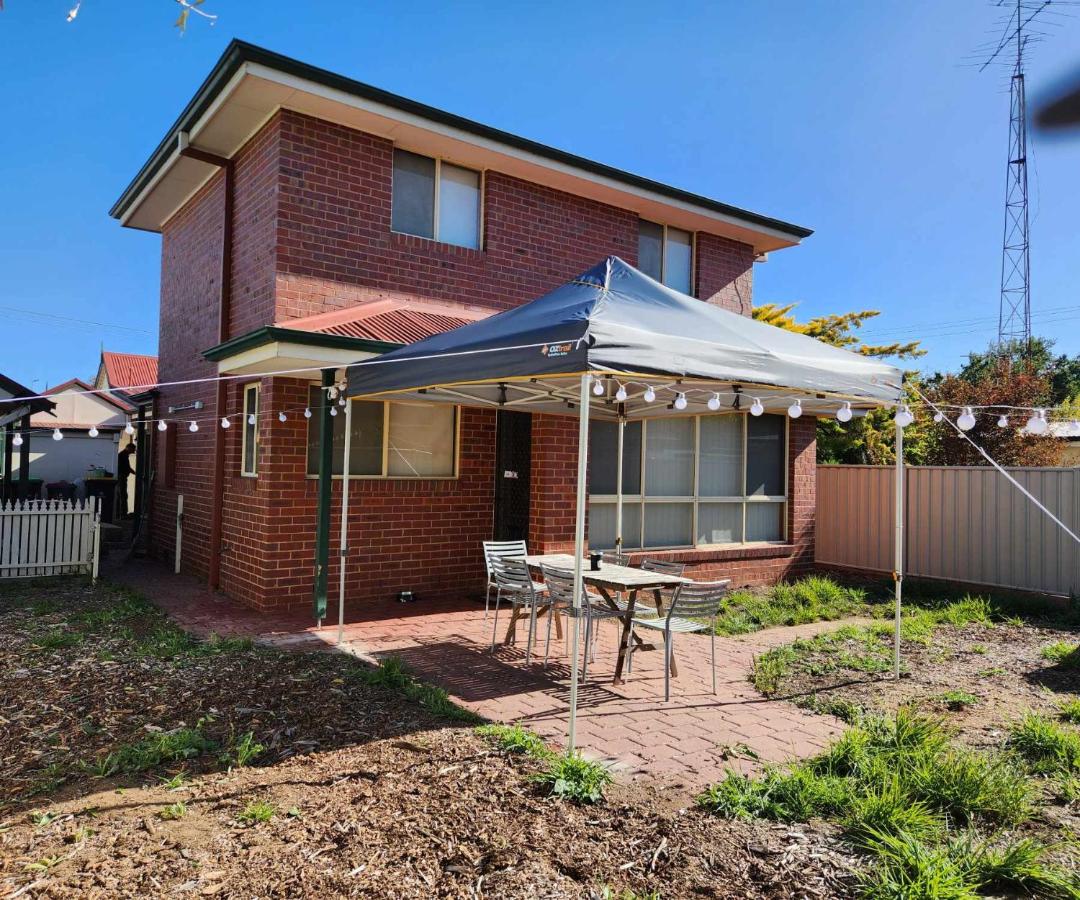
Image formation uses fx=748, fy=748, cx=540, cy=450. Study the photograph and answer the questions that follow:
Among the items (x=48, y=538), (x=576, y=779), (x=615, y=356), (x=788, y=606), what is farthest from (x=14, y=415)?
(x=788, y=606)

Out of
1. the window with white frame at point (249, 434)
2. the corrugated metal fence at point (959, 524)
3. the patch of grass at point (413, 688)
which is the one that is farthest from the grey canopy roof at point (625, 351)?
the corrugated metal fence at point (959, 524)

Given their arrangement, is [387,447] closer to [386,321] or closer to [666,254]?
[386,321]

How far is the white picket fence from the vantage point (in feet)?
32.3

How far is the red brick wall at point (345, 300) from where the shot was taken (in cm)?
809

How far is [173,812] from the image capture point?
356cm

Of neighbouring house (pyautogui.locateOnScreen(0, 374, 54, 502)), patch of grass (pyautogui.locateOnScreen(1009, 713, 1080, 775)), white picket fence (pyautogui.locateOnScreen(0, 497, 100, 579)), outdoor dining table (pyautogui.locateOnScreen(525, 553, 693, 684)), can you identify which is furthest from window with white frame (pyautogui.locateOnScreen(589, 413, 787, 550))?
neighbouring house (pyautogui.locateOnScreen(0, 374, 54, 502))

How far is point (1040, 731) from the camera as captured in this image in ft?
15.2

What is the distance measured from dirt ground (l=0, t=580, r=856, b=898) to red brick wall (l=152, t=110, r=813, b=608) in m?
3.23

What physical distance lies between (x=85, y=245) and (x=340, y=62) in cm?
5259

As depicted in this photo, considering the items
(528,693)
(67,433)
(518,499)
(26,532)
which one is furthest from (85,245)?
(528,693)

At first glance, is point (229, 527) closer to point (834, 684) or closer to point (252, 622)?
point (252, 622)

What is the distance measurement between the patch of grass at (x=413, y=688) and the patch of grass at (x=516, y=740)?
0.25m

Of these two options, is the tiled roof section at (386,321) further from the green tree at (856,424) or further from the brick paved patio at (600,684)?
the green tree at (856,424)

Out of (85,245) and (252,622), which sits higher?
(85,245)
